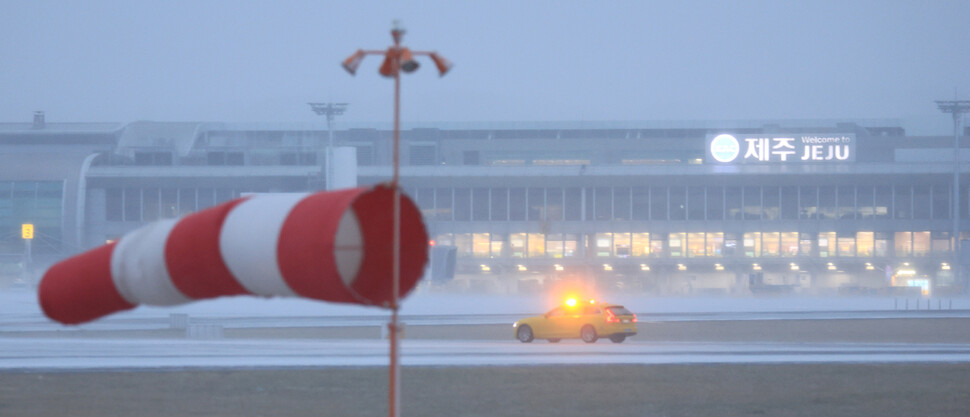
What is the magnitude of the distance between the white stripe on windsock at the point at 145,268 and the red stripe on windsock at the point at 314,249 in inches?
41.2

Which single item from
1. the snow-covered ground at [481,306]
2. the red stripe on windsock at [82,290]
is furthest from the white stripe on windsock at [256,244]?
the snow-covered ground at [481,306]

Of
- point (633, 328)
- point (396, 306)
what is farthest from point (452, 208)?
point (396, 306)

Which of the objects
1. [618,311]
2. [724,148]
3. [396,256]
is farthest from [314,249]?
[724,148]

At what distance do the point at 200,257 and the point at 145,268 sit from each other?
1.69 ft

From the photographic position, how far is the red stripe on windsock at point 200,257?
6043 millimetres

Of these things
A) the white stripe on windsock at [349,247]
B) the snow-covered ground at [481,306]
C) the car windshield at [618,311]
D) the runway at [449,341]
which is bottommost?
the snow-covered ground at [481,306]

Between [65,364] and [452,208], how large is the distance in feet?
178

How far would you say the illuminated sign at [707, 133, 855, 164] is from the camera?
72250mm

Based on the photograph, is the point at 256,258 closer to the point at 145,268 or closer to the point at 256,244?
the point at 256,244

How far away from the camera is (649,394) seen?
17.2 meters

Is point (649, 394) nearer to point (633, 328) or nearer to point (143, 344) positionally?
point (633, 328)

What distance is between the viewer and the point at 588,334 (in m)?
29.2

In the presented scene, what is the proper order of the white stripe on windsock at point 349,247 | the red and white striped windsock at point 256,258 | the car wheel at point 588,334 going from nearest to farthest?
the red and white striped windsock at point 256,258 < the white stripe on windsock at point 349,247 < the car wheel at point 588,334

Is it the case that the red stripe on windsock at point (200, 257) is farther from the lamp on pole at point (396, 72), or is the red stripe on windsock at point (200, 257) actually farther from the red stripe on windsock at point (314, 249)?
the lamp on pole at point (396, 72)
